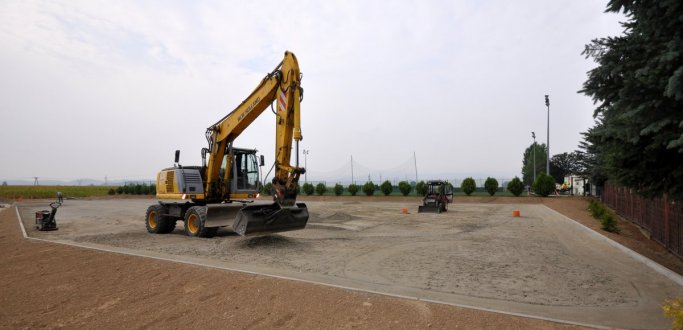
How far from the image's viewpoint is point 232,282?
6.68 m

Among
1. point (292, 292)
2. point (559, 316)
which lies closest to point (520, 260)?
point (559, 316)

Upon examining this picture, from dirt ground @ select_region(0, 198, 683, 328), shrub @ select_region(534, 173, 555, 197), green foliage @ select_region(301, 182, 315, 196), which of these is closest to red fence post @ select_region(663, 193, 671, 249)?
dirt ground @ select_region(0, 198, 683, 328)

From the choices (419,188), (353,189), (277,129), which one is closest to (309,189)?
(353,189)

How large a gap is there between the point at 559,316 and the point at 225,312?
446 centimetres

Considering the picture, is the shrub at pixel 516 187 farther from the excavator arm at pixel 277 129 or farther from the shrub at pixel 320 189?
the excavator arm at pixel 277 129

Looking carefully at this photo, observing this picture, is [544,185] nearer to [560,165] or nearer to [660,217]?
[660,217]

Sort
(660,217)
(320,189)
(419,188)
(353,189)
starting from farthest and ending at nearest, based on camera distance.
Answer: (320,189)
(353,189)
(419,188)
(660,217)

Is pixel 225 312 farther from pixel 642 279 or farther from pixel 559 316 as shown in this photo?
pixel 642 279

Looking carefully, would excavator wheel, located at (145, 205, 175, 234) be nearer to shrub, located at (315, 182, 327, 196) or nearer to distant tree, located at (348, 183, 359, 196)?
distant tree, located at (348, 183, 359, 196)

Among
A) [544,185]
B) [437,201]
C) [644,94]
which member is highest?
[644,94]

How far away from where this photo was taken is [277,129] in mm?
11227

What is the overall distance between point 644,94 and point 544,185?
102ft

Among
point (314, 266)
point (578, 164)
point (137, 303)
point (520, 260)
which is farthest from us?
point (578, 164)

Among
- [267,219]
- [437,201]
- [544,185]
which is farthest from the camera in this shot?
[544,185]
